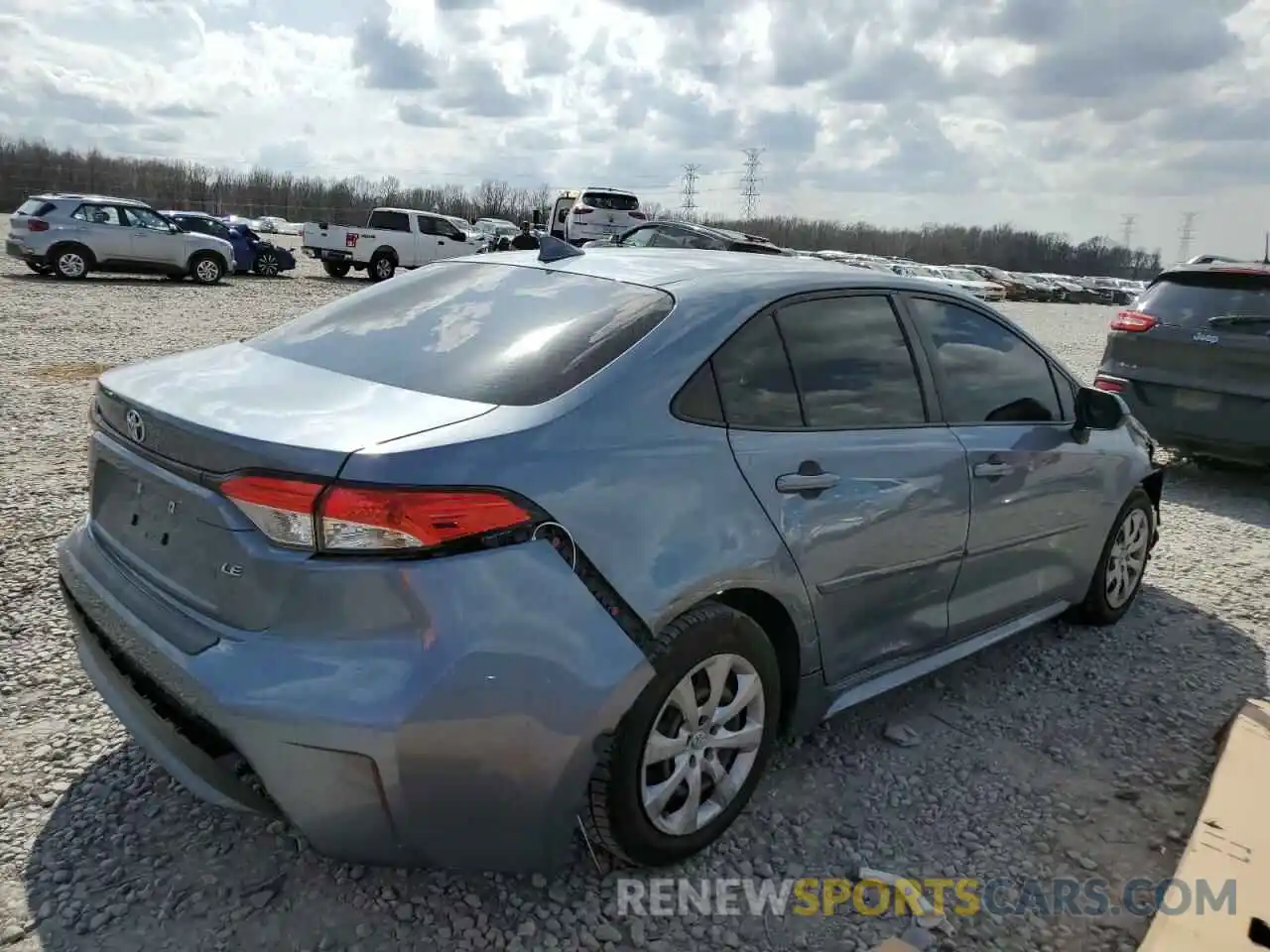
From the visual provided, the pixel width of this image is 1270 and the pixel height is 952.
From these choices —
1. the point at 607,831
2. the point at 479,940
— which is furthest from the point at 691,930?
the point at 479,940

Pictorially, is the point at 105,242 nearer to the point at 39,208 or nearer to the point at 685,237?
the point at 39,208

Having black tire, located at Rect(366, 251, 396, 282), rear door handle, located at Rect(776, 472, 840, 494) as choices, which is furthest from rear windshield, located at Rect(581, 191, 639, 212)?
rear door handle, located at Rect(776, 472, 840, 494)

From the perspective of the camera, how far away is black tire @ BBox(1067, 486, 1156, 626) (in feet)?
14.5

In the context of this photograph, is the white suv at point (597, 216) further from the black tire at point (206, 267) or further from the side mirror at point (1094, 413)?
the side mirror at point (1094, 413)

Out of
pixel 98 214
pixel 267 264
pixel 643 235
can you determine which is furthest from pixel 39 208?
pixel 643 235

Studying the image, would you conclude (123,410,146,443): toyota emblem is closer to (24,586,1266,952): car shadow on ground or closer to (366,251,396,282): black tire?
(24,586,1266,952): car shadow on ground

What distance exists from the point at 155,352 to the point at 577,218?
15561 millimetres

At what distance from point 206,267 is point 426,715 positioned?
21.9 m

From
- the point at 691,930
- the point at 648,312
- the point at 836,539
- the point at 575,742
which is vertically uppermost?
the point at 648,312

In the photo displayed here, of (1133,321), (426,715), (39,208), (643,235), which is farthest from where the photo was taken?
(39,208)

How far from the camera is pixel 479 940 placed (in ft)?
7.65

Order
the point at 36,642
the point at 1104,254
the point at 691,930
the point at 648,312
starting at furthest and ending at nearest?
the point at 1104,254, the point at 36,642, the point at 648,312, the point at 691,930

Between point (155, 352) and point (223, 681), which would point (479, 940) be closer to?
point (223, 681)

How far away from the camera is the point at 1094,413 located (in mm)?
4074
